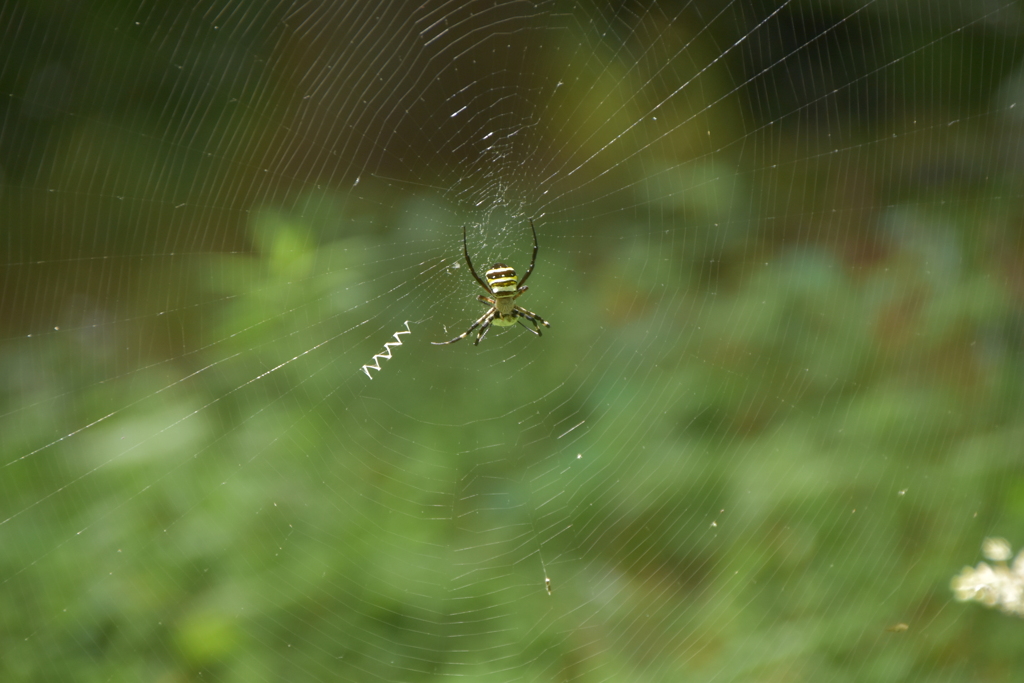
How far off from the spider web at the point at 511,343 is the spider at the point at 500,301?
0.17 metres

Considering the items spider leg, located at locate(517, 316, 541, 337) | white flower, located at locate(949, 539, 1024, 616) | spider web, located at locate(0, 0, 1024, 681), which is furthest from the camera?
spider leg, located at locate(517, 316, 541, 337)

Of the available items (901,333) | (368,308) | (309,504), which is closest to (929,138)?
(901,333)

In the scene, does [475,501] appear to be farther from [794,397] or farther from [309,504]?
[794,397]

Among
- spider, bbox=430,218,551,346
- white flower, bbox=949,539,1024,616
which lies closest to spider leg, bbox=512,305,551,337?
spider, bbox=430,218,551,346

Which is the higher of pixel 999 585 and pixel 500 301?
pixel 500 301

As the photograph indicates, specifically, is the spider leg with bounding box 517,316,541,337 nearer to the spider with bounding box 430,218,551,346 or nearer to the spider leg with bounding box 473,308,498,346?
the spider with bounding box 430,218,551,346

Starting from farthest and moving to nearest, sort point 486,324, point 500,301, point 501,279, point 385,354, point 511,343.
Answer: point 511,343 < point 385,354 < point 486,324 < point 500,301 < point 501,279

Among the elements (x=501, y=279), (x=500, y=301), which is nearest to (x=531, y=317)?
(x=500, y=301)

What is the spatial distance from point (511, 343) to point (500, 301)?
51 centimetres

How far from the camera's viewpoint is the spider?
382cm

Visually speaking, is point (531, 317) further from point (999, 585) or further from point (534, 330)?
point (999, 585)

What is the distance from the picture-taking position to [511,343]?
14.7ft

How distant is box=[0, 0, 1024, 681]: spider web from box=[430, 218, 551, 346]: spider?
0.17 metres

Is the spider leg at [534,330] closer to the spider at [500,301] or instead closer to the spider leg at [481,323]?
the spider at [500,301]
